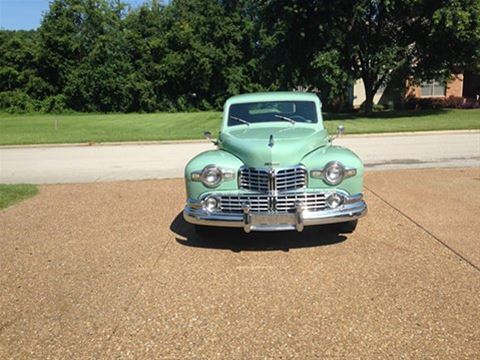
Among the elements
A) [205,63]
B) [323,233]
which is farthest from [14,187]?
[205,63]

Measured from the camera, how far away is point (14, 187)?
852cm

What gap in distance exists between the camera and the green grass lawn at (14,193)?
7.41 meters

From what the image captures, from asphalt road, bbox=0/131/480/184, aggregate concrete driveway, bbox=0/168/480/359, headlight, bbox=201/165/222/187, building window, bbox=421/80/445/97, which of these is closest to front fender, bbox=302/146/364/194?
aggregate concrete driveway, bbox=0/168/480/359

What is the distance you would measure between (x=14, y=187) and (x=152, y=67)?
35.4m

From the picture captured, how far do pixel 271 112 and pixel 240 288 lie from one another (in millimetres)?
2979

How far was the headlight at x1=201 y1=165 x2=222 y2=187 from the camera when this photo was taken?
15.3ft

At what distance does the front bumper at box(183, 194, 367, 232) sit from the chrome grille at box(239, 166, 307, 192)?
26 centimetres

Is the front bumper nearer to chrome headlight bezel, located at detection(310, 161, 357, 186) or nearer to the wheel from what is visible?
chrome headlight bezel, located at detection(310, 161, 357, 186)

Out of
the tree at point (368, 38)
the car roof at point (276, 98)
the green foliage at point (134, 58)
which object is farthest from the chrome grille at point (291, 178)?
the green foliage at point (134, 58)

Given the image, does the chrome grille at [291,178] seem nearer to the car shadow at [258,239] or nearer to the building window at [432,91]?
the car shadow at [258,239]

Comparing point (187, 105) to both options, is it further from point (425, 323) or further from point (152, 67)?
point (425, 323)

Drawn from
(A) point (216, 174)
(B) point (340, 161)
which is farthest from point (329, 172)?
(A) point (216, 174)

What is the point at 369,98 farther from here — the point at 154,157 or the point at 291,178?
the point at 291,178

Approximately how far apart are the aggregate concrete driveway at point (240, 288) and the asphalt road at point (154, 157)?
12.0 feet
